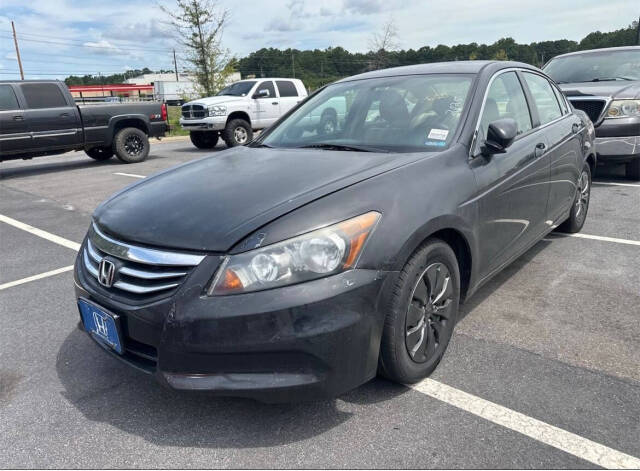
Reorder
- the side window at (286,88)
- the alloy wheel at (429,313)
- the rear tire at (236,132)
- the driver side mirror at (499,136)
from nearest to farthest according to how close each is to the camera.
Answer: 1. the alloy wheel at (429,313)
2. the driver side mirror at (499,136)
3. the rear tire at (236,132)
4. the side window at (286,88)

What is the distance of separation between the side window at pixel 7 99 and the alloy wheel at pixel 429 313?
10.4 meters

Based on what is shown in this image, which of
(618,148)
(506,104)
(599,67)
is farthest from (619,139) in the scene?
(506,104)

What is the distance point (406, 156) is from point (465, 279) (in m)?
0.79

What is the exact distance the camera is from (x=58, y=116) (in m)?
10.6

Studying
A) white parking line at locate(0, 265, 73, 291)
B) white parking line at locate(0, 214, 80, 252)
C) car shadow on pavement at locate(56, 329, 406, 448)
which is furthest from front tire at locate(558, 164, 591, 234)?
white parking line at locate(0, 214, 80, 252)

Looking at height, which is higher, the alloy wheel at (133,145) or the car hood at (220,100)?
the car hood at (220,100)

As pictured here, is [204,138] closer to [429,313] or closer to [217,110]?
[217,110]

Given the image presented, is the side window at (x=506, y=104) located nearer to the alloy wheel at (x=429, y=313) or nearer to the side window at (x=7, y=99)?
the alloy wheel at (x=429, y=313)

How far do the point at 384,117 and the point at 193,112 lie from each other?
1165cm

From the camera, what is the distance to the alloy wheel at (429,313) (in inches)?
98.0

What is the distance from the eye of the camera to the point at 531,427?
2.27 metres

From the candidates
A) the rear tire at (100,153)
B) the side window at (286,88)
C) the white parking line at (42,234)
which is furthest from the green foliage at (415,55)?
the white parking line at (42,234)

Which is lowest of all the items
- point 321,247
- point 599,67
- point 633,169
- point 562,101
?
point 633,169

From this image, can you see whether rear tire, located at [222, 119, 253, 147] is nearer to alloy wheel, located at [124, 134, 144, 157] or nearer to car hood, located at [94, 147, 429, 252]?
alloy wheel, located at [124, 134, 144, 157]
